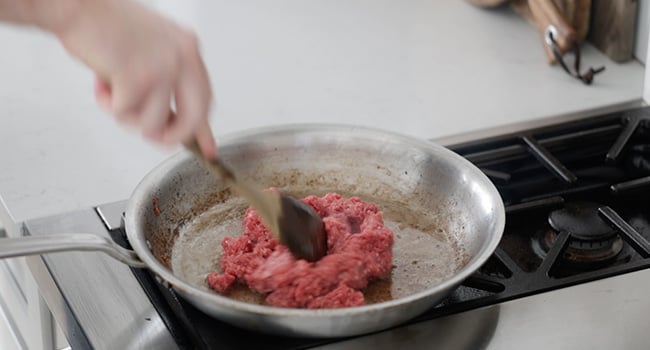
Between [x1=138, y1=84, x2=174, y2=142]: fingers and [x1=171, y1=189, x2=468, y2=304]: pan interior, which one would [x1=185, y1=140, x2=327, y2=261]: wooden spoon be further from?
[x1=138, y1=84, x2=174, y2=142]: fingers

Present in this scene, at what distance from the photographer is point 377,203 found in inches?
42.9

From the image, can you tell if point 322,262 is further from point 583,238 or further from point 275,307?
point 583,238

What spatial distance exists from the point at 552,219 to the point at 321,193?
0.23 metres

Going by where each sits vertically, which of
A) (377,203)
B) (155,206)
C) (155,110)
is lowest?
(377,203)

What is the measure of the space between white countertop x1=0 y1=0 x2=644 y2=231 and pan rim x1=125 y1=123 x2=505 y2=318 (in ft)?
0.72

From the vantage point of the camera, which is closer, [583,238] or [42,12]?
[42,12]

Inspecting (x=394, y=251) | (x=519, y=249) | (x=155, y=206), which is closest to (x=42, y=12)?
(x=155, y=206)

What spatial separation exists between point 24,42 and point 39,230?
1.93 ft

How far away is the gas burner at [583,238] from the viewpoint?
102cm

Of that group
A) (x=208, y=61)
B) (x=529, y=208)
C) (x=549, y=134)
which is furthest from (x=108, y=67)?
(x=208, y=61)

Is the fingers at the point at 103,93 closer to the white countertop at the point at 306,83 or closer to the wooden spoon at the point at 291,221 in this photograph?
the wooden spoon at the point at 291,221

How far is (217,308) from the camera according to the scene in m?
0.85

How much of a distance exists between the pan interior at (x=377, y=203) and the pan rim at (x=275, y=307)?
0.06 ft

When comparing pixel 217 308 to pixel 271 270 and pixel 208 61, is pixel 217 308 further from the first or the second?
pixel 208 61
